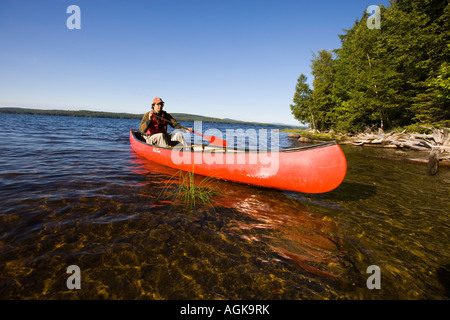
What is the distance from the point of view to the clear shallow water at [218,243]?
2.21 meters

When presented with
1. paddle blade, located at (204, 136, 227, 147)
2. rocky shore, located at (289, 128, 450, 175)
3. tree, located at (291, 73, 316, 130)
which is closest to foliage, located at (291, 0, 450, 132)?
rocky shore, located at (289, 128, 450, 175)

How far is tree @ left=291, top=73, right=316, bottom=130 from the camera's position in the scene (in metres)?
37.4

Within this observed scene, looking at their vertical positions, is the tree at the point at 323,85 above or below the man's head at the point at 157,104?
above

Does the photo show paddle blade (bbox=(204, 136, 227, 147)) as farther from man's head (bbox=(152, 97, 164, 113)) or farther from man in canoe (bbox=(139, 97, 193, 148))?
man's head (bbox=(152, 97, 164, 113))

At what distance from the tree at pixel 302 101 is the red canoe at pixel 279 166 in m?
35.9

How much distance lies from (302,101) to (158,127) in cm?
3714

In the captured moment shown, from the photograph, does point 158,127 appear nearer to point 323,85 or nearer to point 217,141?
point 217,141

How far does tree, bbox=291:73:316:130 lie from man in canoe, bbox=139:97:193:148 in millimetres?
34532

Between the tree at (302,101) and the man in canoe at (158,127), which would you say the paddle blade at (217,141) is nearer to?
the man in canoe at (158,127)

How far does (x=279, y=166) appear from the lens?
4844 millimetres

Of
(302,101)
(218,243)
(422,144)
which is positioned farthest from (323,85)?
(218,243)

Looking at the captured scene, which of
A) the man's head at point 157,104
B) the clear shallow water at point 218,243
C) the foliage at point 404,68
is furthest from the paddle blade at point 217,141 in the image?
the foliage at point 404,68

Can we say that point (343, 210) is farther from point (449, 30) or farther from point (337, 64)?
point (337, 64)
